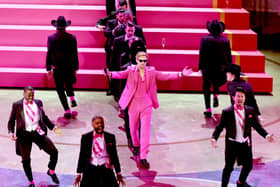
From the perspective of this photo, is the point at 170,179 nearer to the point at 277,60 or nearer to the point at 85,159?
the point at 85,159

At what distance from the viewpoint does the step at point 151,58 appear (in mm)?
11898

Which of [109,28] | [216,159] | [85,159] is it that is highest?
[109,28]

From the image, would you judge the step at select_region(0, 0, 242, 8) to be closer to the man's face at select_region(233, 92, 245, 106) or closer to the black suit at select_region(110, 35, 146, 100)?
the black suit at select_region(110, 35, 146, 100)

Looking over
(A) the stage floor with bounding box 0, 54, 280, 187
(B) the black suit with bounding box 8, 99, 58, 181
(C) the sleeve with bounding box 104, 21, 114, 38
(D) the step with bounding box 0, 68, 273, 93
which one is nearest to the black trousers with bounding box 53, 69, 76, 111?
(A) the stage floor with bounding box 0, 54, 280, 187

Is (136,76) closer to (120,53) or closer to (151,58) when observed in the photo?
(120,53)

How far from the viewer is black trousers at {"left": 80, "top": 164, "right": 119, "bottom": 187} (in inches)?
231

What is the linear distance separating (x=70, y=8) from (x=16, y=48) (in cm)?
153

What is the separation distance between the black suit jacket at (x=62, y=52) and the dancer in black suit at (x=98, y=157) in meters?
4.01

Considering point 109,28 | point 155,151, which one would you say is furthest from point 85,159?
point 109,28

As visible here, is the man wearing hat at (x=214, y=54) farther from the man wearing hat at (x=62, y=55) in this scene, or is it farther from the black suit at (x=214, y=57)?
the man wearing hat at (x=62, y=55)

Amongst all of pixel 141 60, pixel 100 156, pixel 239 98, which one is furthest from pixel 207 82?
pixel 100 156

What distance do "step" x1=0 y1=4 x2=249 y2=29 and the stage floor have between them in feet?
6.23

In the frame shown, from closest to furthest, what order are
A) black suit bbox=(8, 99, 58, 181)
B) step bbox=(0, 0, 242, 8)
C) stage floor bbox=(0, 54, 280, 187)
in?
1. black suit bbox=(8, 99, 58, 181)
2. stage floor bbox=(0, 54, 280, 187)
3. step bbox=(0, 0, 242, 8)

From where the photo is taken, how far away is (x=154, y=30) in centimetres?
1234
